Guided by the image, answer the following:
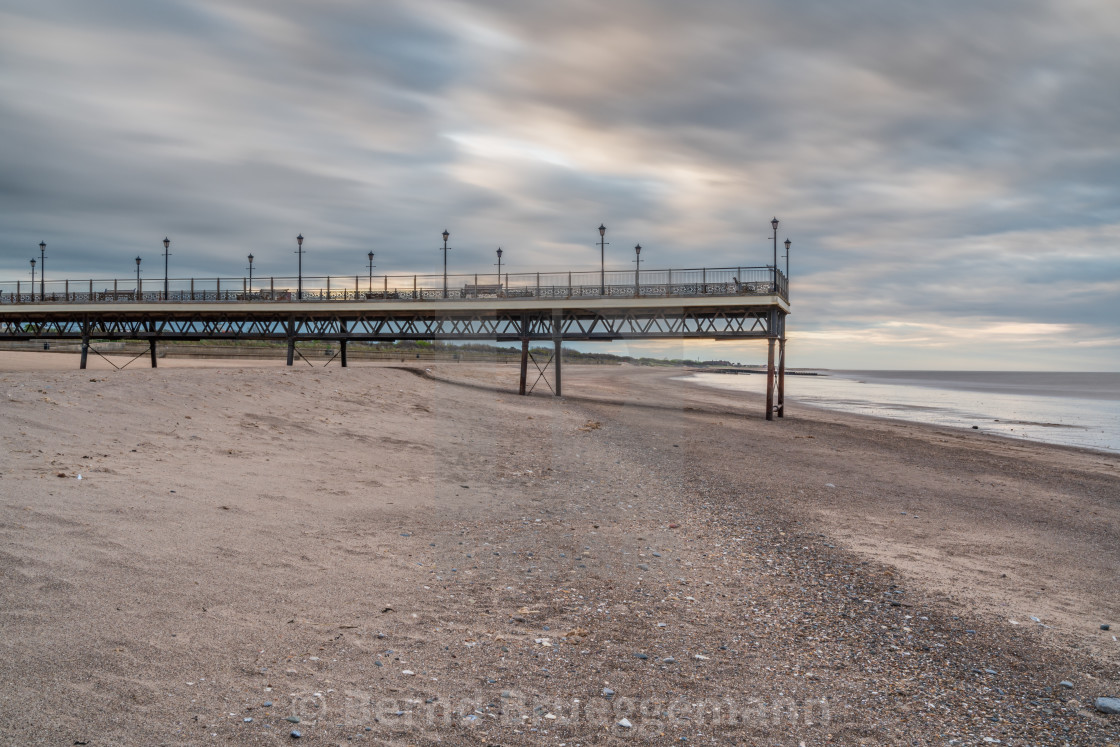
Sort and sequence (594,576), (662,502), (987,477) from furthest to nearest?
1. (987,477)
2. (662,502)
3. (594,576)

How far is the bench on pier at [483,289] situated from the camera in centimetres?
3955

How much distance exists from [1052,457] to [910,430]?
26.1 ft

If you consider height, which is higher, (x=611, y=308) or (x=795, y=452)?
(x=611, y=308)

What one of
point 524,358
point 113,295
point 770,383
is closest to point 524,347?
point 524,358

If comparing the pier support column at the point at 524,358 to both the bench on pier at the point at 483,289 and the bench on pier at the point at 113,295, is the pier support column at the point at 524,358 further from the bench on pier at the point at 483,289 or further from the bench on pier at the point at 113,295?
the bench on pier at the point at 113,295

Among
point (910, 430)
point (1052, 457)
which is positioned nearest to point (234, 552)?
point (1052, 457)

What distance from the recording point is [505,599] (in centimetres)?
725

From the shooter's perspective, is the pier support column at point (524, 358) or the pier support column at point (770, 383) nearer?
the pier support column at point (770, 383)

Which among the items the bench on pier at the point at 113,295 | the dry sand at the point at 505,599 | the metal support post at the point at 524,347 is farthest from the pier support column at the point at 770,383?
the bench on pier at the point at 113,295

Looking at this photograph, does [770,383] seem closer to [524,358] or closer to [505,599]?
[524,358]

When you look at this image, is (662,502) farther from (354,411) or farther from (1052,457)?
(1052,457)

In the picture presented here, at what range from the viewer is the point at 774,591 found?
25.7 ft

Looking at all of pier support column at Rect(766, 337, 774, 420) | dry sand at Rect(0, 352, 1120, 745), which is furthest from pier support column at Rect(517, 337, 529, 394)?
dry sand at Rect(0, 352, 1120, 745)

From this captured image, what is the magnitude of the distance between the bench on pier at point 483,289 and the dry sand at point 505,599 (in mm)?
24686
